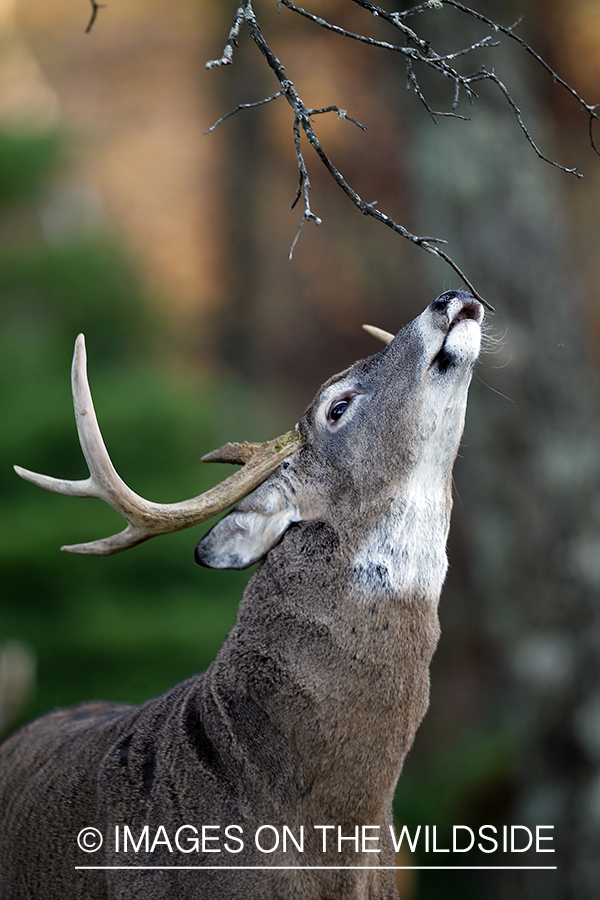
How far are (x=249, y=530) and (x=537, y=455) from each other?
4256 millimetres

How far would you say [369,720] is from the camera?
9.15 ft

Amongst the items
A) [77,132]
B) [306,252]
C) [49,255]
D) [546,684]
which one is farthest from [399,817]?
[306,252]

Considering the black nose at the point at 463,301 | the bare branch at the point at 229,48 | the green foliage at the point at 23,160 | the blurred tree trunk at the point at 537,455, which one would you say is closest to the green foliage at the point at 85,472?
the green foliage at the point at 23,160

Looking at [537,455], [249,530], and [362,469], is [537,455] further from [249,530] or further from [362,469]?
[249,530]

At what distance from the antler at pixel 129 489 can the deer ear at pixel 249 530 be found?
0.16ft

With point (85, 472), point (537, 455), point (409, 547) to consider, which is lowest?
point (409, 547)

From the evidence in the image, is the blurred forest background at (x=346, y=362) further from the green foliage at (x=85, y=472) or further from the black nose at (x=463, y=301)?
the black nose at (x=463, y=301)

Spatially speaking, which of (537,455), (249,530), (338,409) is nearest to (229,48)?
(338,409)

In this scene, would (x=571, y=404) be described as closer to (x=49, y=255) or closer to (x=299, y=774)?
(x=299, y=774)

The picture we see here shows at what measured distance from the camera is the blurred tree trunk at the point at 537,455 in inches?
263

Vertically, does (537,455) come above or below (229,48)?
above

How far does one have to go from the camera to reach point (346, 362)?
18594mm

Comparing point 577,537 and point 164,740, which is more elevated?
point 577,537

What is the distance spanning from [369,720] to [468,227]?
4730 mm
